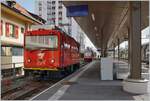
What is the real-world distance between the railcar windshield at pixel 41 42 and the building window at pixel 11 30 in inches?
319

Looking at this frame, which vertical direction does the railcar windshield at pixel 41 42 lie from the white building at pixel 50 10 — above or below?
below

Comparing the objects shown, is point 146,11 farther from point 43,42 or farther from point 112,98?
point 112,98

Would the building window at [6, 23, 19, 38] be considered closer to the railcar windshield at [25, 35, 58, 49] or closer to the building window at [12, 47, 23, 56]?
the building window at [12, 47, 23, 56]

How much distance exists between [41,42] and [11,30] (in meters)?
9.97

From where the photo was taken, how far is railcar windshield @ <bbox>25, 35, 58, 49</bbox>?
19.2 meters

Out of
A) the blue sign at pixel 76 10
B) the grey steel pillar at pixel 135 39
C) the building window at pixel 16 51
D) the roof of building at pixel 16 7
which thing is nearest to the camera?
the grey steel pillar at pixel 135 39

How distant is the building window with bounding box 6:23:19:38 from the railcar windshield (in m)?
8.12

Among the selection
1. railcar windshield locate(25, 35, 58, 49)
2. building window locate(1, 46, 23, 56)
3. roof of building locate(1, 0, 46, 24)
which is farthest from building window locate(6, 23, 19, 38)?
railcar windshield locate(25, 35, 58, 49)

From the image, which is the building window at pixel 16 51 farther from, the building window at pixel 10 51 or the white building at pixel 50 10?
the white building at pixel 50 10

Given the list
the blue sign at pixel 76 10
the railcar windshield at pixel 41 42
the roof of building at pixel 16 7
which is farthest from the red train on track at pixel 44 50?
the roof of building at pixel 16 7

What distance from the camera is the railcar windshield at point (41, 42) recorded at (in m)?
19.2

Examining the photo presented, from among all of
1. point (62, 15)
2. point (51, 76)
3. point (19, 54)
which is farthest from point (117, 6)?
point (62, 15)

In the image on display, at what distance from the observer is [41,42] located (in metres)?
19.6

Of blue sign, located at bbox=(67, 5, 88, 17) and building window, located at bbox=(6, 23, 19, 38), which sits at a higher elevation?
blue sign, located at bbox=(67, 5, 88, 17)
